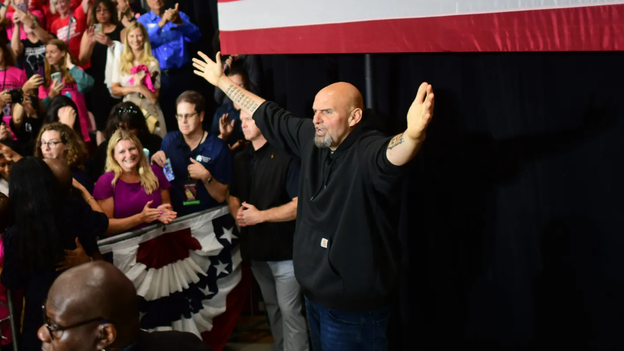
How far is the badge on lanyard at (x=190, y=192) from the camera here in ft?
12.6

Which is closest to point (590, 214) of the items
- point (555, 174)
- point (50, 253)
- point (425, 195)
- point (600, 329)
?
point (555, 174)

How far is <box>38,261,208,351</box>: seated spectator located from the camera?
1.73m

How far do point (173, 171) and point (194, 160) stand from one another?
0.20 m

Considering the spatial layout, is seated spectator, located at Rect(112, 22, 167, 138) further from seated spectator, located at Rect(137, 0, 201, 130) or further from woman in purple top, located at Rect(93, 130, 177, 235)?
woman in purple top, located at Rect(93, 130, 177, 235)

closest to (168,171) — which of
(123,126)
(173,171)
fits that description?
(173,171)

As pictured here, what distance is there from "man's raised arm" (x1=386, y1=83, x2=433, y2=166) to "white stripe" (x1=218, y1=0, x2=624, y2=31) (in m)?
0.78

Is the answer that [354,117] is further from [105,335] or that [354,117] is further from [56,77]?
[56,77]

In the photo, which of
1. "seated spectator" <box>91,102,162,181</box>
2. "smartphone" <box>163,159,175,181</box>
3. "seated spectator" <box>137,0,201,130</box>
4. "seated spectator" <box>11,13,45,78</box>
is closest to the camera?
"smartphone" <box>163,159,175,181</box>

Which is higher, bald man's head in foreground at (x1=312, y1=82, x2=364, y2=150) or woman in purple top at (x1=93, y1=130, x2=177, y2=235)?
bald man's head in foreground at (x1=312, y1=82, x2=364, y2=150)

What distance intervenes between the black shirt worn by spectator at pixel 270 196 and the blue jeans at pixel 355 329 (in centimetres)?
94

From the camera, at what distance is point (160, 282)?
3623 mm

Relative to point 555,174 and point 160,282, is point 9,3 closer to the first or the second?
point 160,282

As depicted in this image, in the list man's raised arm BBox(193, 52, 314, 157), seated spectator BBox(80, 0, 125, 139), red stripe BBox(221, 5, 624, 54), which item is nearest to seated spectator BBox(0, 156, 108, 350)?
man's raised arm BBox(193, 52, 314, 157)

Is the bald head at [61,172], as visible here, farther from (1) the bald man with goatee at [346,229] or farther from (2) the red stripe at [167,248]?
(1) the bald man with goatee at [346,229]
